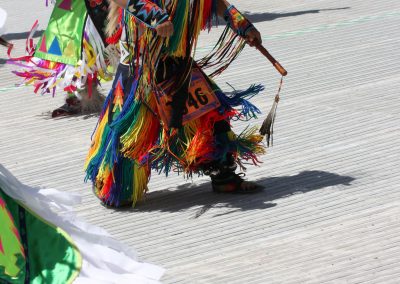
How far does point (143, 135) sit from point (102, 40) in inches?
87.6

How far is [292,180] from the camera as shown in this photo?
6.34 m

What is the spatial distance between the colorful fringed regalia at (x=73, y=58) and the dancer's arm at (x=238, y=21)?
2.11m

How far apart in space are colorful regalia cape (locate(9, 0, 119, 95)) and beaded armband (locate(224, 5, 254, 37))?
6.95 ft

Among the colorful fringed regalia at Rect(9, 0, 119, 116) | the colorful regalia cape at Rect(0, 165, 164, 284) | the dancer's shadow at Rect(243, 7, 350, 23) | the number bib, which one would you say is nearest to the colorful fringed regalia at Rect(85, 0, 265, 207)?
the number bib

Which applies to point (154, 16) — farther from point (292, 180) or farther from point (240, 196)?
point (292, 180)

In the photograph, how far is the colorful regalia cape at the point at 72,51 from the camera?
8.06m

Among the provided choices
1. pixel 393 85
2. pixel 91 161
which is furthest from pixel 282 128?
pixel 91 161

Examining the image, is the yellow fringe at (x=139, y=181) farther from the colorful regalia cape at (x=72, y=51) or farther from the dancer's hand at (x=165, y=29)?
the colorful regalia cape at (x=72, y=51)

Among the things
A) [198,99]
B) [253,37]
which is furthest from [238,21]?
[198,99]

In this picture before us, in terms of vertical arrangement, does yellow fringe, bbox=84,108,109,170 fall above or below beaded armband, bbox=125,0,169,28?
below

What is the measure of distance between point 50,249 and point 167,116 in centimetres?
206

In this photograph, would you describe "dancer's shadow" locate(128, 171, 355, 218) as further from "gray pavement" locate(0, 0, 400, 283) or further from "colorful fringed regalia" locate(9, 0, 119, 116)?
"colorful fringed regalia" locate(9, 0, 119, 116)

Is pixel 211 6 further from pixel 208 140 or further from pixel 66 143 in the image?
pixel 66 143

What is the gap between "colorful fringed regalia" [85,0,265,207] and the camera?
5773 millimetres
